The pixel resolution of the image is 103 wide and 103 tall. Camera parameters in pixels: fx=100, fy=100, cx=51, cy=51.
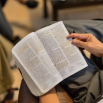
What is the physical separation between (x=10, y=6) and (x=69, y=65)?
1342mm

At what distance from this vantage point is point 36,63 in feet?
1.47

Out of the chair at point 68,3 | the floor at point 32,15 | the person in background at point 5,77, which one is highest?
the chair at point 68,3

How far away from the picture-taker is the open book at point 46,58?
1.47 feet

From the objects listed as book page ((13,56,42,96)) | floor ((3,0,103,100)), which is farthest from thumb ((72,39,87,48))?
floor ((3,0,103,100))

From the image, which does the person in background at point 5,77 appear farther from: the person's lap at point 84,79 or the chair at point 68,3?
the chair at point 68,3

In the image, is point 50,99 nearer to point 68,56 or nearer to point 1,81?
point 68,56

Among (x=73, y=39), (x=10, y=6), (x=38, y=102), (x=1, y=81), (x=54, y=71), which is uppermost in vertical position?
(x=10, y=6)

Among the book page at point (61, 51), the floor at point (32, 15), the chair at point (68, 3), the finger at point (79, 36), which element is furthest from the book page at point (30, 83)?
the floor at point (32, 15)

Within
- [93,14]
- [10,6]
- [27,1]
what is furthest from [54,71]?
[10,6]

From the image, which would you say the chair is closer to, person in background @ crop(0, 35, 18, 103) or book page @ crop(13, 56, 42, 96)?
person in background @ crop(0, 35, 18, 103)

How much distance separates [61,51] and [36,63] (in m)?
0.13

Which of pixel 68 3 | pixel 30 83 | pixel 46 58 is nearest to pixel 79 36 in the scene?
pixel 46 58

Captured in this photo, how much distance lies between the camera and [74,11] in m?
1.38

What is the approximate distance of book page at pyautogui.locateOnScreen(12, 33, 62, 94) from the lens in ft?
1.47
